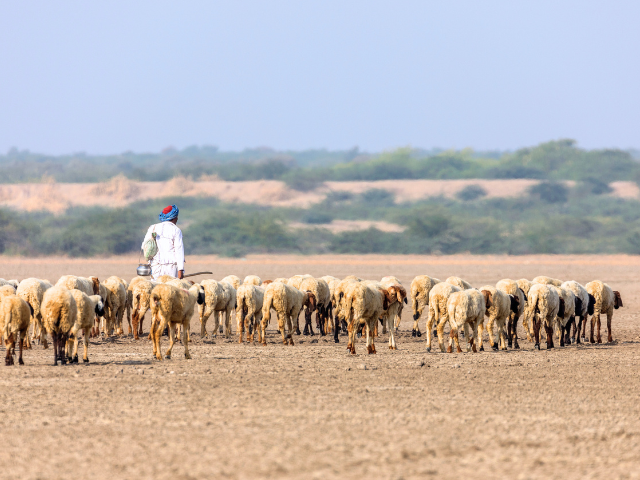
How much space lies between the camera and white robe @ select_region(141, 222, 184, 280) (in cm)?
1363

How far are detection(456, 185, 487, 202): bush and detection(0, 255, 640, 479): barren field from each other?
6423 centimetres

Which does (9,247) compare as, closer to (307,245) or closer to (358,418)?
(307,245)

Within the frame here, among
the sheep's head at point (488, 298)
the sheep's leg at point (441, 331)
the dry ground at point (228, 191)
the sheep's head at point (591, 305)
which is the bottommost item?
the sheep's leg at point (441, 331)

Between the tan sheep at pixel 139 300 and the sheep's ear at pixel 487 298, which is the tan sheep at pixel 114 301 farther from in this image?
the sheep's ear at pixel 487 298

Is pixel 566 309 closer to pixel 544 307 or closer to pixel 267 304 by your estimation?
pixel 544 307

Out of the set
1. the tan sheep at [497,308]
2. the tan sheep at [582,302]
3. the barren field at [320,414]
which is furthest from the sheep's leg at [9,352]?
the tan sheep at [582,302]

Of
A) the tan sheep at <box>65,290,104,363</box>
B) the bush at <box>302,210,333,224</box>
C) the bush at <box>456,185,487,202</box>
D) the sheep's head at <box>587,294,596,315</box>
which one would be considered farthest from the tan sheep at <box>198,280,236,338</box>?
the bush at <box>456,185,487,202</box>

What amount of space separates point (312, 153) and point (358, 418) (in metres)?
182

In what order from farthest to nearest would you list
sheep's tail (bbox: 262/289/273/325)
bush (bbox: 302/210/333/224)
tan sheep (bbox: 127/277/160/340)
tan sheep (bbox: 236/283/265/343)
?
bush (bbox: 302/210/333/224) < tan sheep (bbox: 236/283/265/343) < tan sheep (bbox: 127/277/160/340) < sheep's tail (bbox: 262/289/273/325)

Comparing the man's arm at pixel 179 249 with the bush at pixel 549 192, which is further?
the bush at pixel 549 192

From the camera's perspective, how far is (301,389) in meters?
9.84

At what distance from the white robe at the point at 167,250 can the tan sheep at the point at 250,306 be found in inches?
50.5

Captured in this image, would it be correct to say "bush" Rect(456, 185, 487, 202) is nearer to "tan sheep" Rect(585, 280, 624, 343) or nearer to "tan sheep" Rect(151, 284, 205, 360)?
"tan sheep" Rect(585, 280, 624, 343)

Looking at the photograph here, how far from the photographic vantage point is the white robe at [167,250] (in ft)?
44.7
